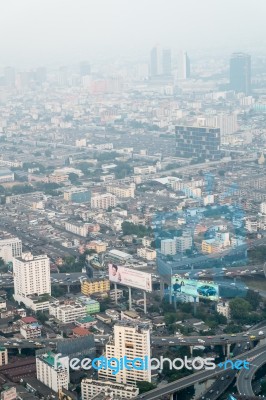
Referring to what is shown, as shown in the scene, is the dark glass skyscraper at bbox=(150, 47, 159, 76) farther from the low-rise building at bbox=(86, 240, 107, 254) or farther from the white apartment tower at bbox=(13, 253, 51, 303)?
the white apartment tower at bbox=(13, 253, 51, 303)

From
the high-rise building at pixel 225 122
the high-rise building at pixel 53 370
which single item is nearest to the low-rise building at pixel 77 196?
the high-rise building at pixel 225 122

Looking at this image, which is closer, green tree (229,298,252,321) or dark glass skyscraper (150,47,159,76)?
green tree (229,298,252,321)

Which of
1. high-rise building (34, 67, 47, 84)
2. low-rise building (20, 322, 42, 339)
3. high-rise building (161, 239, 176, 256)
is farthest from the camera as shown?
high-rise building (34, 67, 47, 84)

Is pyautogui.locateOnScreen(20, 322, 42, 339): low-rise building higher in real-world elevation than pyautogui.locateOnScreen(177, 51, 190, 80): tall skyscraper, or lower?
lower

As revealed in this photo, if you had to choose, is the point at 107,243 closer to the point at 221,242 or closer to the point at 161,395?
the point at 221,242

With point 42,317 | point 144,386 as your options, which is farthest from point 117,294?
point 144,386

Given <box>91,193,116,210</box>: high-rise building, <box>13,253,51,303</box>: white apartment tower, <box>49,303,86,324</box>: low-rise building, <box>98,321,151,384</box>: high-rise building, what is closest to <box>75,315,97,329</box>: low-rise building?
<box>49,303,86,324</box>: low-rise building

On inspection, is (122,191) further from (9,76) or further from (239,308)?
(9,76)
